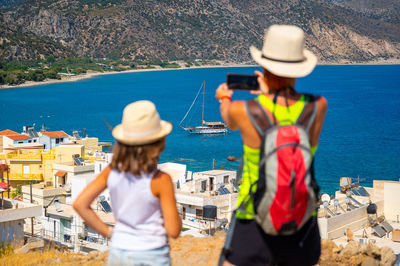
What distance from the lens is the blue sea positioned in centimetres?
4262

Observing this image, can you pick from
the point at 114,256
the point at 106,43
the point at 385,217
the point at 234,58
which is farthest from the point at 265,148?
the point at 234,58

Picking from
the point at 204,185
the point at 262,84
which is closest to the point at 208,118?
the point at 204,185

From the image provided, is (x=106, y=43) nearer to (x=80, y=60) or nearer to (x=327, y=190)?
(x=80, y=60)

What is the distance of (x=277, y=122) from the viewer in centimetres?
228

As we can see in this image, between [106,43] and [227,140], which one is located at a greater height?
[106,43]

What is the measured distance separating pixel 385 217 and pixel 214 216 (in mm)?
5834

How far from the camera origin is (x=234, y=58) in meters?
192

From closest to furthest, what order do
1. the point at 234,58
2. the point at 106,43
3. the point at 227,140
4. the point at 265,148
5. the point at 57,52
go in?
1. the point at 265,148
2. the point at 227,140
3. the point at 57,52
4. the point at 106,43
5. the point at 234,58

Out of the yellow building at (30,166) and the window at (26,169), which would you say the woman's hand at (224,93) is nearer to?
the yellow building at (30,166)

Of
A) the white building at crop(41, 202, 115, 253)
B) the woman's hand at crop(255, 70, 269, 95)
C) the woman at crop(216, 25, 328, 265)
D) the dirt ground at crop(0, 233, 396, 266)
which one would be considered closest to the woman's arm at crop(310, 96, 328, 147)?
the woman at crop(216, 25, 328, 265)

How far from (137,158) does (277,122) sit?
0.59m

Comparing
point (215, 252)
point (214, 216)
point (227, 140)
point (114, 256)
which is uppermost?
point (114, 256)

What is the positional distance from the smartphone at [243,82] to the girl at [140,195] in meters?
0.41

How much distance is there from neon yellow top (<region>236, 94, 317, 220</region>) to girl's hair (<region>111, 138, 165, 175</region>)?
0.38 meters
